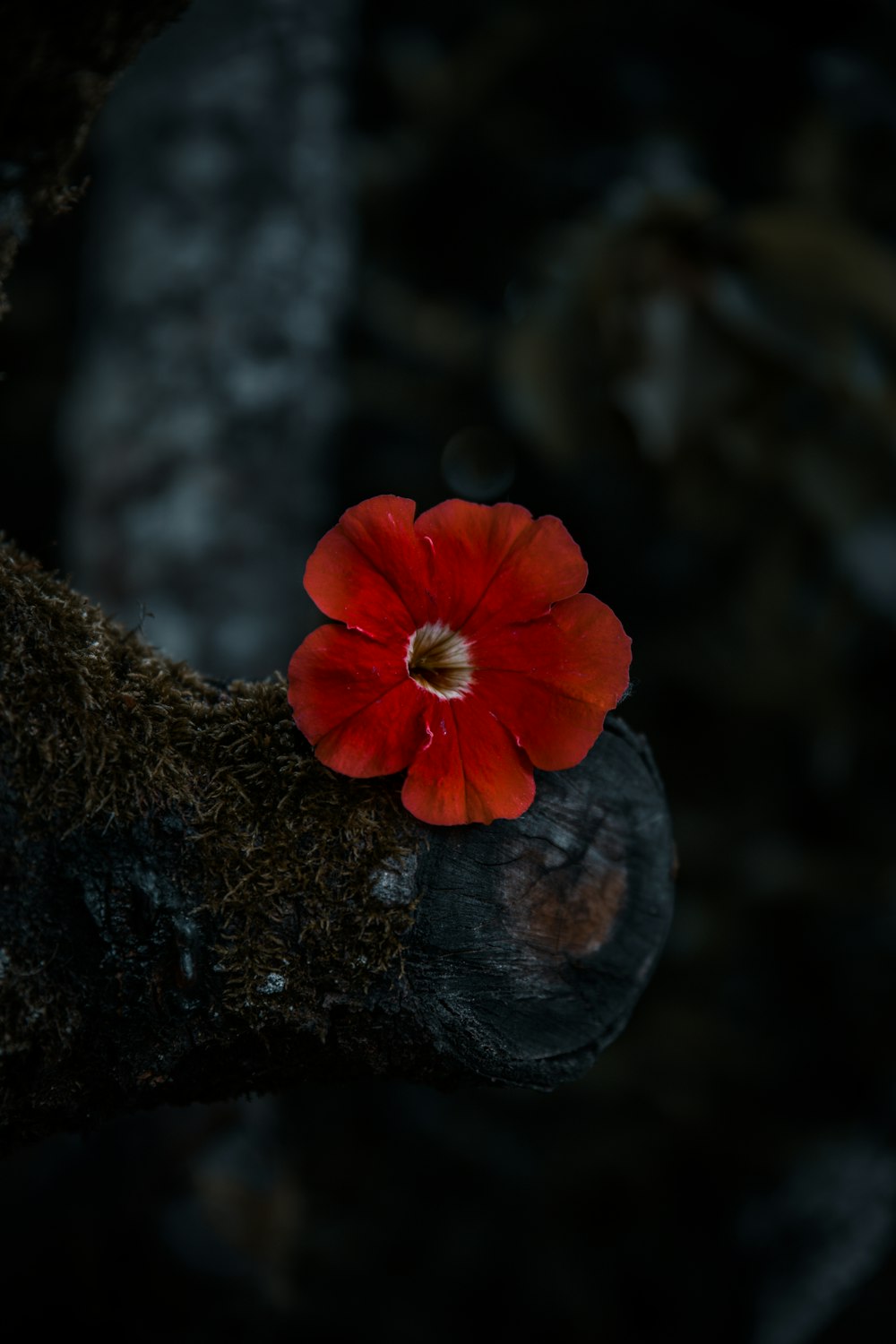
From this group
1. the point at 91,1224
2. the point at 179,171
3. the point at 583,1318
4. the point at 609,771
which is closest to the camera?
the point at 609,771

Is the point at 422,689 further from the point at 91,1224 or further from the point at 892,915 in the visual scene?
the point at 892,915

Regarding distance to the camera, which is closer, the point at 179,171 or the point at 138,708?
the point at 138,708

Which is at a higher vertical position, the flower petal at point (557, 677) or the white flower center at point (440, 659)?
the flower petal at point (557, 677)

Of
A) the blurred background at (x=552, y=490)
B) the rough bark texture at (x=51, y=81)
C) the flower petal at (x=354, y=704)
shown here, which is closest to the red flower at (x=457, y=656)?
the flower petal at (x=354, y=704)

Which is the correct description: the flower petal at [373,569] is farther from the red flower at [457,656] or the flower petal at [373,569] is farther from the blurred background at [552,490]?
the blurred background at [552,490]

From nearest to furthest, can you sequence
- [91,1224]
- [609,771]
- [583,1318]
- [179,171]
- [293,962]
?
[293,962], [609,771], [91,1224], [179,171], [583,1318]

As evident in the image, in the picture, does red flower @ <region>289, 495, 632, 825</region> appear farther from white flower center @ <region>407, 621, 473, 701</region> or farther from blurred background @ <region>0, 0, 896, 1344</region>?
blurred background @ <region>0, 0, 896, 1344</region>

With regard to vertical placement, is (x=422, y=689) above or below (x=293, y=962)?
above

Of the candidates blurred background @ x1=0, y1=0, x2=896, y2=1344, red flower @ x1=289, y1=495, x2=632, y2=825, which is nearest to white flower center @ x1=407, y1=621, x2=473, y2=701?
red flower @ x1=289, y1=495, x2=632, y2=825

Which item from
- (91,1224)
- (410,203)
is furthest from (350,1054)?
(410,203)
